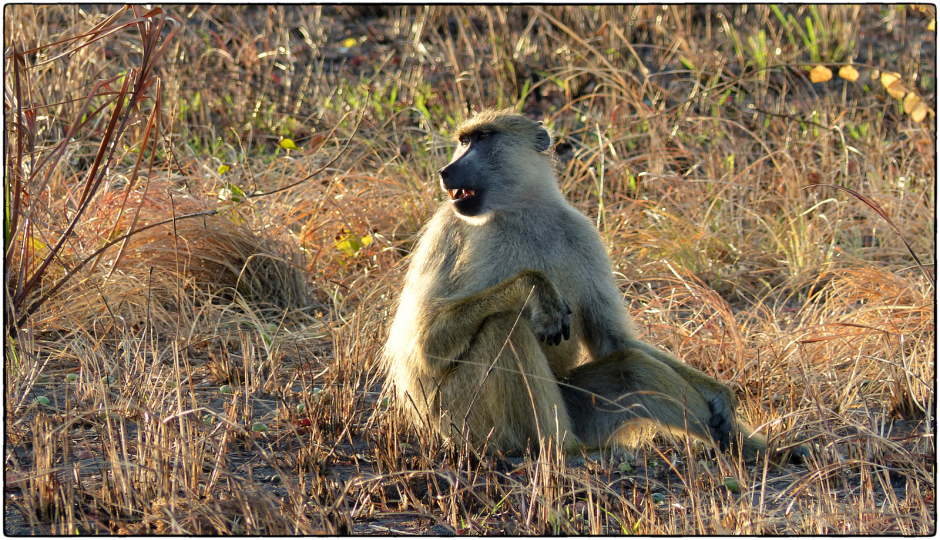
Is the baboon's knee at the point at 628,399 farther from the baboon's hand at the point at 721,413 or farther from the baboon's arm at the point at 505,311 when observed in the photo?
the baboon's arm at the point at 505,311

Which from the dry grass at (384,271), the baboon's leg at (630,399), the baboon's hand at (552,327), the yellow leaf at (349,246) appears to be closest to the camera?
the dry grass at (384,271)

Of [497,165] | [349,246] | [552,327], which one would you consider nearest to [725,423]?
[552,327]

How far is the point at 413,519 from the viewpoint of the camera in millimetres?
2539

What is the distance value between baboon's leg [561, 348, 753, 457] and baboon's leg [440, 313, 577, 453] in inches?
5.9

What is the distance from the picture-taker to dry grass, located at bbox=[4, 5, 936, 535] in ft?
8.35

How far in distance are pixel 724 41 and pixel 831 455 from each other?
222 inches

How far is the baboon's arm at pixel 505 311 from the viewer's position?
9.25 feet

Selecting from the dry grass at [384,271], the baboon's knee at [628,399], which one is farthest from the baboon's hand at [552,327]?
the dry grass at [384,271]

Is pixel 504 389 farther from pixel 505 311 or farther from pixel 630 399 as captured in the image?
pixel 630 399

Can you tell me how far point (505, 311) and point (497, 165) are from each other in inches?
24.2

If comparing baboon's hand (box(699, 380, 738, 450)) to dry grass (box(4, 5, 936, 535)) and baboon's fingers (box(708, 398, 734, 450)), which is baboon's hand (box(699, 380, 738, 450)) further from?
dry grass (box(4, 5, 936, 535))

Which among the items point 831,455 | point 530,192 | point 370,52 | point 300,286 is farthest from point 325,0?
point 831,455

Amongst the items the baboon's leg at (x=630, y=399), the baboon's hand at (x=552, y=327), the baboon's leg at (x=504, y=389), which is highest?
the baboon's hand at (x=552, y=327)

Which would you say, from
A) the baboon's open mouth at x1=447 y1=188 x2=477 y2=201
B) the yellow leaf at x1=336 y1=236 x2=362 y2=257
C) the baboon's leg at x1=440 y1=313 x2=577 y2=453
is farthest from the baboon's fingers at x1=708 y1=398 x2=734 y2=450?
the yellow leaf at x1=336 y1=236 x2=362 y2=257
